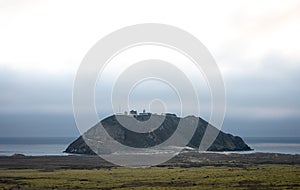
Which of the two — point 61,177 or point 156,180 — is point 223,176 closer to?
point 156,180

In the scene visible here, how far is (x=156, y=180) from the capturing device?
328 feet

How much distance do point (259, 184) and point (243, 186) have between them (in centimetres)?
476

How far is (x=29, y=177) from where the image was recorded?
4296 inches

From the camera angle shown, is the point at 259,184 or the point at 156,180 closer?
the point at 259,184

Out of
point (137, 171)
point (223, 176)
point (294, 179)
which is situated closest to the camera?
point (294, 179)

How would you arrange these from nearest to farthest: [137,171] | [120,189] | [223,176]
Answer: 1. [120,189]
2. [223,176]
3. [137,171]

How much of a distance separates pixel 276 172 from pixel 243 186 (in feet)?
92.1

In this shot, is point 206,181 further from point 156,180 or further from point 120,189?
point 120,189

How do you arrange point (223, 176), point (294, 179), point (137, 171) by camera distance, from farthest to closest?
point (137, 171) → point (223, 176) → point (294, 179)

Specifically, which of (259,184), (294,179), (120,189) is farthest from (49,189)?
(294,179)

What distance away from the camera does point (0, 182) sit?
320 feet

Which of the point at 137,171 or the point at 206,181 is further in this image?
the point at 137,171

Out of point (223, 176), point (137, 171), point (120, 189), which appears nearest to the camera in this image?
point (120, 189)

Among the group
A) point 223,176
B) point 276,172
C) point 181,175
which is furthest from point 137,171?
point 276,172
